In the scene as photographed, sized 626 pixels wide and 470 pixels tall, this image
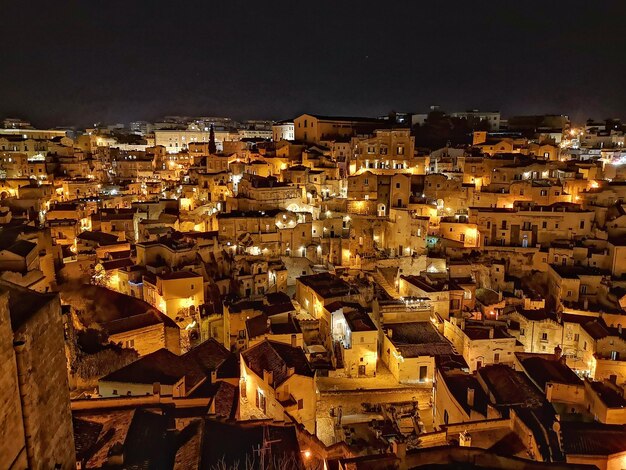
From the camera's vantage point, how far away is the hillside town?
10.4 m

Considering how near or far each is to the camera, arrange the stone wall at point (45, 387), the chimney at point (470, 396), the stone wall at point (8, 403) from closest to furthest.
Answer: the stone wall at point (8, 403) < the stone wall at point (45, 387) < the chimney at point (470, 396)

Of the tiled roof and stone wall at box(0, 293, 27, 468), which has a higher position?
stone wall at box(0, 293, 27, 468)

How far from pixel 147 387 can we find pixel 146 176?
3875 cm

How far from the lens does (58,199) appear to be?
39875 millimetres

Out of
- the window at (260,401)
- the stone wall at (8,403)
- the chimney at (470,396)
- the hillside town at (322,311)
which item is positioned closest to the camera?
the stone wall at (8,403)

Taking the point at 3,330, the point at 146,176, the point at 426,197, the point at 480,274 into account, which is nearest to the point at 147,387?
the point at 3,330

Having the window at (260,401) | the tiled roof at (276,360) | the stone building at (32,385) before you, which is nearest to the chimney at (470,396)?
the tiled roof at (276,360)

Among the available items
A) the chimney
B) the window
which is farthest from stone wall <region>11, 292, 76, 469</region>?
the chimney

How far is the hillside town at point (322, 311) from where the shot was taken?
10352 mm

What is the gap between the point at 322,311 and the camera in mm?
23688

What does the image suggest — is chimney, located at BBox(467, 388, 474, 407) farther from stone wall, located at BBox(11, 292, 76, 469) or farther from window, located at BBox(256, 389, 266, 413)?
stone wall, located at BBox(11, 292, 76, 469)

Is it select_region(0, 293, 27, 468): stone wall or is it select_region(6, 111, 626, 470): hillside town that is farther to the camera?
select_region(6, 111, 626, 470): hillside town

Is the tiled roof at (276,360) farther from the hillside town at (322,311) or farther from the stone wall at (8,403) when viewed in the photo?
the stone wall at (8,403)

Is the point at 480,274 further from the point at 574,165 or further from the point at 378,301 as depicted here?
the point at 574,165
